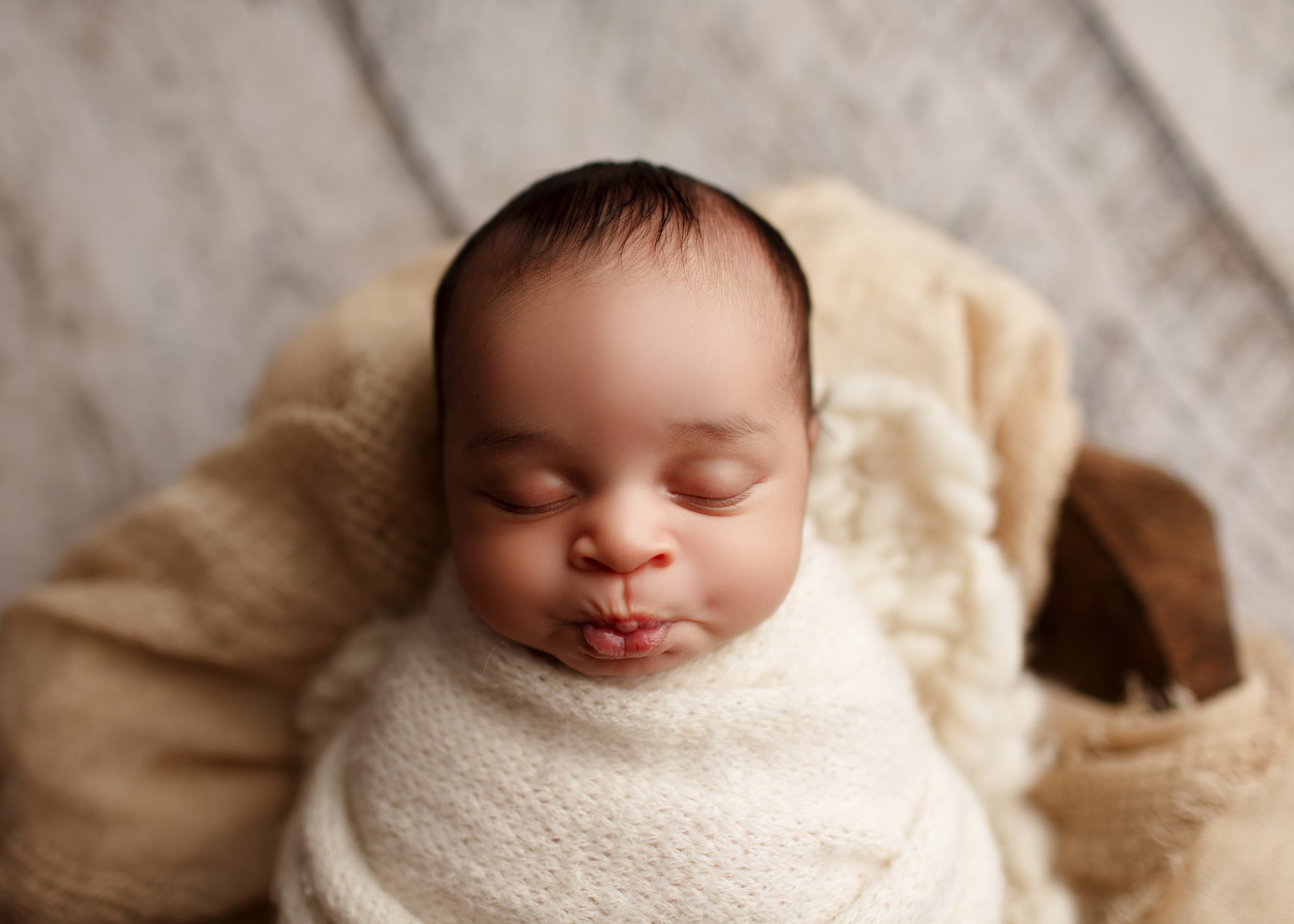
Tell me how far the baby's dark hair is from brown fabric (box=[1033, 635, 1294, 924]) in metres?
0.52

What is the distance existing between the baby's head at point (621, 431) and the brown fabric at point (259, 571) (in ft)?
0.67

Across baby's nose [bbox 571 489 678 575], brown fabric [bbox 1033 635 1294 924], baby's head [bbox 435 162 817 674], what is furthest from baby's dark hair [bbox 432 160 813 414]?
brown fabric [bbox 1033 635 1294 924]

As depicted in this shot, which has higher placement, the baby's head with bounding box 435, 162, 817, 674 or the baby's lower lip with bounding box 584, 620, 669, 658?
the baby's head with bounding box 435, 162, 817, 674

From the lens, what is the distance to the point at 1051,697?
3.37 feet

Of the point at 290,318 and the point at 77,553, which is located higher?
the point at 290,318

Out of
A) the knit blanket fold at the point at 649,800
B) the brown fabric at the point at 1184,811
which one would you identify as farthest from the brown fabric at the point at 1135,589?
the knit blanket fold at the point at 649,800

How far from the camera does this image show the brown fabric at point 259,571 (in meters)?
0.94

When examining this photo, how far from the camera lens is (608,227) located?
739mm

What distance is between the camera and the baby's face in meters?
0.70

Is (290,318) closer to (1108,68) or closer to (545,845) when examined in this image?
(545,845)

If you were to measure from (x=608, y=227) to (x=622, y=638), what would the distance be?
35cm

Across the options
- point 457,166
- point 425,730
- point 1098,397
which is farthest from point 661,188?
point 1098,397

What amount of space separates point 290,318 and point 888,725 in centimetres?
102

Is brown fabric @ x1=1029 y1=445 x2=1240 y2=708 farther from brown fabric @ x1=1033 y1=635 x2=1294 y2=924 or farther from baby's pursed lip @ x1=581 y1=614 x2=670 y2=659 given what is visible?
baby's pursed lip @ x1=581 y1=614 x2=670 y2=659
